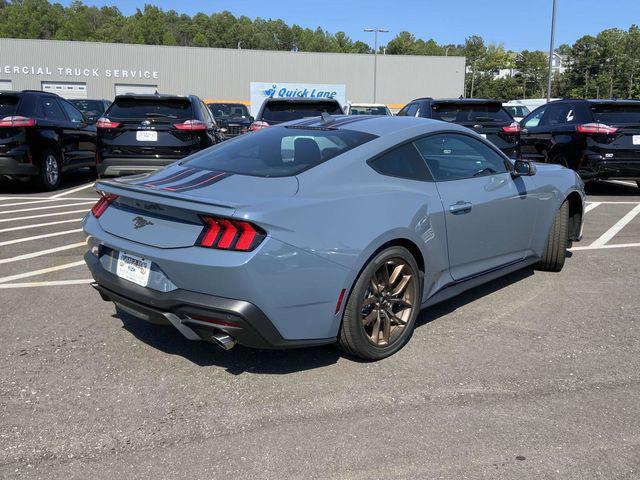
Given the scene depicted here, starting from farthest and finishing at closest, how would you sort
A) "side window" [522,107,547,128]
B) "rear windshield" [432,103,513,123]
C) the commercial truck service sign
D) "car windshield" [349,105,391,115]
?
1. the commercial truck service sign
2. "car windshield" [349,105,391,115]
3. "side window" [522,107,547,128]
4. "rear windshield" [432,103,513,123]

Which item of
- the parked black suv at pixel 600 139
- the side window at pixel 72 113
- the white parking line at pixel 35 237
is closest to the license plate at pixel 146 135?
the white parking line at pixel 35 237

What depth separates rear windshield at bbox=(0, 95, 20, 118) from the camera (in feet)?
30.8

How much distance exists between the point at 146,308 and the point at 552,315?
117 inches

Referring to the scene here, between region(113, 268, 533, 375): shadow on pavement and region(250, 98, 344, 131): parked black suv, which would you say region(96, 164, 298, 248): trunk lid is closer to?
region(113, 268, 533, 375): shadow on pavement

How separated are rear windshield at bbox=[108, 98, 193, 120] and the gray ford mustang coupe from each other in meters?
5.02

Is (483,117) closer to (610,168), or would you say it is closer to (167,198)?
(610,168)

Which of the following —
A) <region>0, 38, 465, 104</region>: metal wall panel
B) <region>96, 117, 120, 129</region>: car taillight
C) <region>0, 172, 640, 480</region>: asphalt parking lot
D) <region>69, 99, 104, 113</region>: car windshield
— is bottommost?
<region>0, 172, 640, 480</region>: asphalt parking lot

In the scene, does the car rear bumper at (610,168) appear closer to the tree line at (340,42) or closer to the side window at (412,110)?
the side window at (412,110)

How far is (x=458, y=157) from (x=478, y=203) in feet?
1.32

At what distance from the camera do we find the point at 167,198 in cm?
318

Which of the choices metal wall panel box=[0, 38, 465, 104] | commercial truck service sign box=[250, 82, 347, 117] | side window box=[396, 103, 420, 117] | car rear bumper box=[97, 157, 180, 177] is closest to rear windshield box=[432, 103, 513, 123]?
side window box=[396, 103, 420, 117]

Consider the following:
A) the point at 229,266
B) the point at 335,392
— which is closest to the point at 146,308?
the point at 229,266

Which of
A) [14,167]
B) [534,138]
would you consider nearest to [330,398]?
[14,167]

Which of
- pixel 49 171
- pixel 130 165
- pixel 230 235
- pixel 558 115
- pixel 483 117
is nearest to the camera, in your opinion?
pixel 230 235
